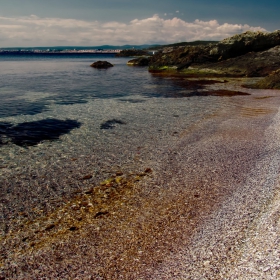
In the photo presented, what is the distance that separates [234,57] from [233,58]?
1.81m

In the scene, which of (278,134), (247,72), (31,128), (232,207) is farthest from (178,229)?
(247,72)

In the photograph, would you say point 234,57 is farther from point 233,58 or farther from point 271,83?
point 271,83

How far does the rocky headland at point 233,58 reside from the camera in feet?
154

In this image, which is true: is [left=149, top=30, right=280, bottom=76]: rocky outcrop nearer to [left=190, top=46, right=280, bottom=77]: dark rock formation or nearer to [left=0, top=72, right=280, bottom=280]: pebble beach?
[left=190, top=46, right=280, bottom=77]: dark rock formation

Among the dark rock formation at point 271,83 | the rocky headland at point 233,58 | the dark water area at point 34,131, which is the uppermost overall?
the rocky headland at point 233,58

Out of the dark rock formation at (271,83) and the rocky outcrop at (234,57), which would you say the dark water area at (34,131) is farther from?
the rocky outcrop at (234,57)

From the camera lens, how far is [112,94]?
3394 centimetres

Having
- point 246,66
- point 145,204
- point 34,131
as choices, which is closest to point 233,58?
point 246,66

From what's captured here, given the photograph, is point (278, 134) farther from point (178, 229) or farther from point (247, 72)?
point (247, 72)

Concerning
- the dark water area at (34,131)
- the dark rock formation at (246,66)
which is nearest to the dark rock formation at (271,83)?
the dark rock formation at (246,66)

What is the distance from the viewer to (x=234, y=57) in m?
55.0

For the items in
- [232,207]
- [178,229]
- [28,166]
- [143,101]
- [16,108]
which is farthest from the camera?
[143,101]

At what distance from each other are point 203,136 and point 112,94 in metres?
19.6

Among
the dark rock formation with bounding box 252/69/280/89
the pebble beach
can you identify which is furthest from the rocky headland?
the pebble beach
